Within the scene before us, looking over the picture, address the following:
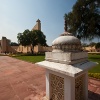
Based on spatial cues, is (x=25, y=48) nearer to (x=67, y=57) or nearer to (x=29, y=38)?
(x=29, y=38)

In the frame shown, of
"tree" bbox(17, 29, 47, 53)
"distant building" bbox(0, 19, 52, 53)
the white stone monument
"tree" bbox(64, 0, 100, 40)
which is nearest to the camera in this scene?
the white stone monument

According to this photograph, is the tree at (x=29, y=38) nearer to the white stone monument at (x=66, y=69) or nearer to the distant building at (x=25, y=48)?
the distant building at (x=25, y=48)

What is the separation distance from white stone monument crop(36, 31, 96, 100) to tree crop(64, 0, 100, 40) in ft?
43.6

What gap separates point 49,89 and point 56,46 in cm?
139

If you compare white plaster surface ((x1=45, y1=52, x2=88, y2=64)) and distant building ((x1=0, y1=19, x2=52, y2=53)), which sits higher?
distant building ((x1=0, y1=19, x2=52, y2=53))

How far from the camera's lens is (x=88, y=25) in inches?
631

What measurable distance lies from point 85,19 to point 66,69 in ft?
49.9

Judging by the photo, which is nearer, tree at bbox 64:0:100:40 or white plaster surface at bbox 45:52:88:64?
white plaster surface at bbox 45:52:88:64

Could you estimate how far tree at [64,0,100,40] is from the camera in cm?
1559

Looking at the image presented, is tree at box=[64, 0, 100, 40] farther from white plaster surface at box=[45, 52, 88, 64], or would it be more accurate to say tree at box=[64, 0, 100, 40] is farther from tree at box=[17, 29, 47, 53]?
white plaster surface at box=[45, 52, 88, 64]

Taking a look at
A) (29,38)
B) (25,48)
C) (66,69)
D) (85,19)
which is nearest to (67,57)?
(66,69)

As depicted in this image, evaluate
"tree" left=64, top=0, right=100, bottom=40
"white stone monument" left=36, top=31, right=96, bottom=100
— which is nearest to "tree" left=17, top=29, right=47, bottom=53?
"tree" left=64, top=0, right=100, bottom=40

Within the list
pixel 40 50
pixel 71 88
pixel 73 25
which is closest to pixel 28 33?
pixel 40 50

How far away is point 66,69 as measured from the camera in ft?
8.54
